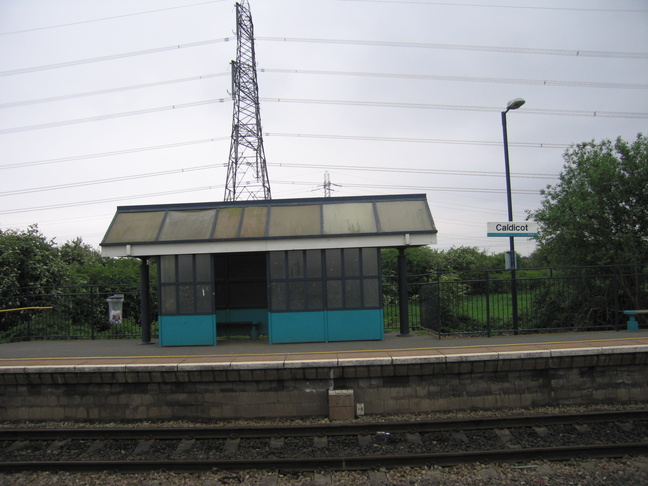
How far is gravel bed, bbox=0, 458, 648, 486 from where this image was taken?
6027 mm

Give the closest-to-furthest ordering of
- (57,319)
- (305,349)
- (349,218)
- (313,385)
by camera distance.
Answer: (313,385)
(305,349)
(349,218)
(57,319)

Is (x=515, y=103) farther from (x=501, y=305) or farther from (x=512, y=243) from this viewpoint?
(x=501, y=305)

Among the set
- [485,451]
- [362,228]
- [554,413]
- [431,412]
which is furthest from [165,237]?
[554,413]

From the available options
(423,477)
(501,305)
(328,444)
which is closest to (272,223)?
(328,444)

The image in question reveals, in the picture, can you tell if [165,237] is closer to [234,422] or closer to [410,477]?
[234,422]

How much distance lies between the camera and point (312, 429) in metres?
7.57

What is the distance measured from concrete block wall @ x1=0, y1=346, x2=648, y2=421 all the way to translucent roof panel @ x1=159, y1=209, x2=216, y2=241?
375 cm

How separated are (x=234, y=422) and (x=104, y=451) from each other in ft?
7.08

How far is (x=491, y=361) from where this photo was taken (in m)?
8.41

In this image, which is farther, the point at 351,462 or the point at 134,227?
the point at 134,227

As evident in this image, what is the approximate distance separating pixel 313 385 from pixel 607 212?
11848 millimetres

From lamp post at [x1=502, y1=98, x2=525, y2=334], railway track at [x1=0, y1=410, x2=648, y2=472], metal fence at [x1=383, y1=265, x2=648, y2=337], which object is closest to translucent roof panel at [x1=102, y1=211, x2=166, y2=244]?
railway track at [x1=0, y1=410, x2=648, y2=472]

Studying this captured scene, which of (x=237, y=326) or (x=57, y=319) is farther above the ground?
(x=57, y=319)

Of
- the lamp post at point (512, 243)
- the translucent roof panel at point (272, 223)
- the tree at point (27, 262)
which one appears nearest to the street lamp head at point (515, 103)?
the lamp post at point (512, 243)
